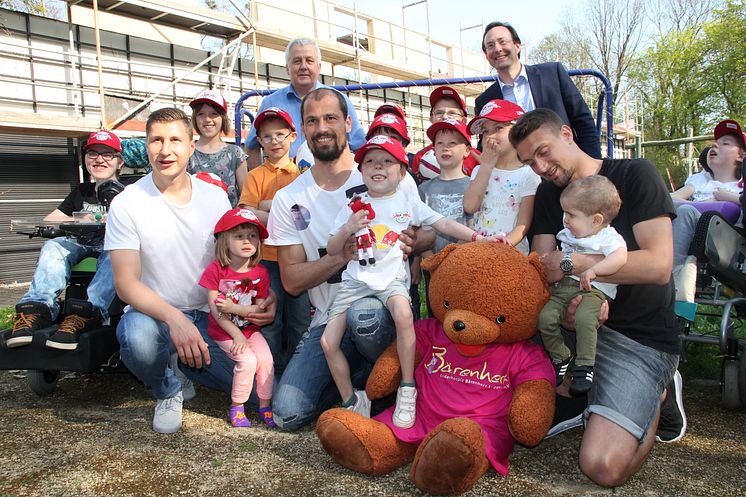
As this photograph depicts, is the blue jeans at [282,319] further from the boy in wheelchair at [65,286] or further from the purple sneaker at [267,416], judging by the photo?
the boy in wheelchair at [65,286]

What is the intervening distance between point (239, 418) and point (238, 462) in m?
0.56

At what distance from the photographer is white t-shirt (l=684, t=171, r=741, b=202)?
15.6 feet

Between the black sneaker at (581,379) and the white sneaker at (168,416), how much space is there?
2.09m

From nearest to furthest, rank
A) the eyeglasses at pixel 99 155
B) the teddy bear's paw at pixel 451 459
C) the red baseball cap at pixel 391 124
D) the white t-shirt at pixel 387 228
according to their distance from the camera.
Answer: the teddy bear's paw at pixel 451 459
the white t-shirt at pixel 387 228
the red baseball cap at pixel 391 124
the eyeglasses at pixel 99 155

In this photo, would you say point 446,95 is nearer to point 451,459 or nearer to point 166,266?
point 166,266

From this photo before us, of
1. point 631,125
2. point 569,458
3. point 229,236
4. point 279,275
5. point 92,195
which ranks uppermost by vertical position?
point 631,125

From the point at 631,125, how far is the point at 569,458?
3388cm

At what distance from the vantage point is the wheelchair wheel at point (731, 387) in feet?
10.8

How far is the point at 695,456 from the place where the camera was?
2.75m

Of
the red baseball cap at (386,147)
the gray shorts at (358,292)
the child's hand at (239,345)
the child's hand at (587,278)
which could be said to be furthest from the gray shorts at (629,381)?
the child's hand at (239,345)

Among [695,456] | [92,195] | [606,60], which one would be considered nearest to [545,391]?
[695,456]

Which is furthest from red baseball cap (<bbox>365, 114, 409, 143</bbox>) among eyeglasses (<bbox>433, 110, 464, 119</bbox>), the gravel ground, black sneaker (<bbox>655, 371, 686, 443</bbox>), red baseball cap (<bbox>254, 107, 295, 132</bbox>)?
black sneaker (<bbox>655, 371, 686, 443</bbox>)

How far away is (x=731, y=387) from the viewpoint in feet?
10.8

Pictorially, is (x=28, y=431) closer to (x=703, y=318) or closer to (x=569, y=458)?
(x=569, y=458)
